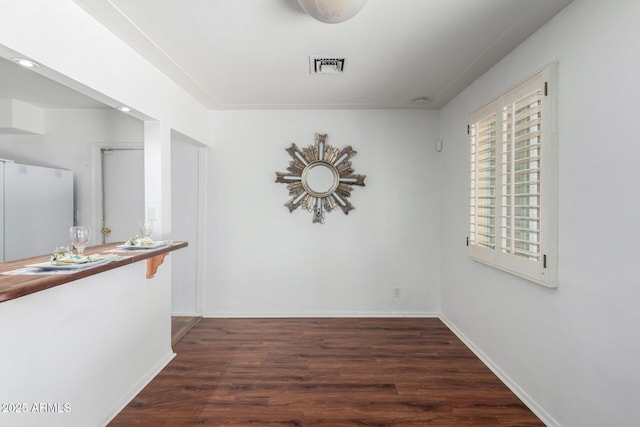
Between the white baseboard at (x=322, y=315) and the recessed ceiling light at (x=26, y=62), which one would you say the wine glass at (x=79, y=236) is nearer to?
the recessed ceiling light at (x=26, y=62)

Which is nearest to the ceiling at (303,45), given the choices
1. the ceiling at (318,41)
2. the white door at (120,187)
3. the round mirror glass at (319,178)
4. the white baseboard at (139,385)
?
the ceiling at (318,41)

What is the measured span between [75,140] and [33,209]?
0.90m

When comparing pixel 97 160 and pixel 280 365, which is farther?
pixel 97 160

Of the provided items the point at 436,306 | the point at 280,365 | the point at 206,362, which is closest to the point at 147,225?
the point at 206,362

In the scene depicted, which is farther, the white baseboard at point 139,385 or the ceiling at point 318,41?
the white baseboard at point 139,385

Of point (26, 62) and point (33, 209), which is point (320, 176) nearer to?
point (26, 62)

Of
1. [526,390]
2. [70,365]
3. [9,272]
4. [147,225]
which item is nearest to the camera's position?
[9,272]

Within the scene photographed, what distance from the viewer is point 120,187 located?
359cm

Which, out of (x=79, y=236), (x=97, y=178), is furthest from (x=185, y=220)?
(x=79, y=236)

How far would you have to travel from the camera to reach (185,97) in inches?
120

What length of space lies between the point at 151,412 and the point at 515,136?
117 inches

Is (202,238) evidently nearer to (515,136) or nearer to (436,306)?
(436,306)

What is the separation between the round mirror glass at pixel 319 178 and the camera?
12.0 ft

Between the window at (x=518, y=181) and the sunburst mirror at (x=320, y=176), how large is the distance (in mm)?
1343
